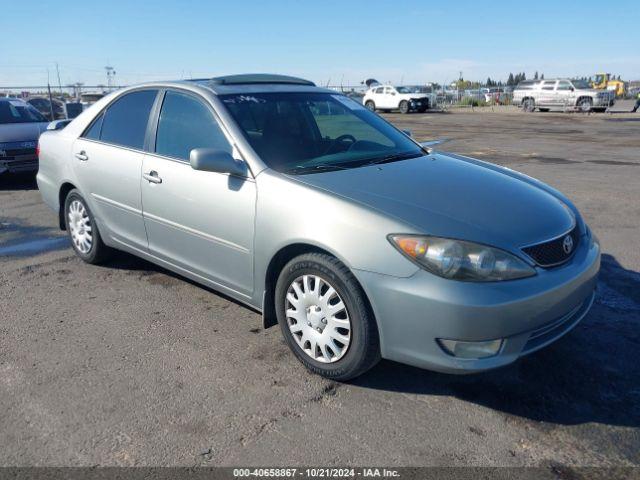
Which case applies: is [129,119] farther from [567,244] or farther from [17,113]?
[17,113]

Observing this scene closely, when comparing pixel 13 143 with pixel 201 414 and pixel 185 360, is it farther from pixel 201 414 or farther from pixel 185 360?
pixel 201 414

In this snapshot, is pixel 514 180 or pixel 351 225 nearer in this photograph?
pixel 351 225

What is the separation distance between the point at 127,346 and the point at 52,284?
59.7 inches

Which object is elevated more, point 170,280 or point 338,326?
point 338,326

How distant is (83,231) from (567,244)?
13.1ft

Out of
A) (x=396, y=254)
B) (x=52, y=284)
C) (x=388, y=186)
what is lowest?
(x=52, y=284)

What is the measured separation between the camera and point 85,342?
3697mm

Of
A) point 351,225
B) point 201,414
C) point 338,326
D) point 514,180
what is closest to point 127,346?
point 201,414

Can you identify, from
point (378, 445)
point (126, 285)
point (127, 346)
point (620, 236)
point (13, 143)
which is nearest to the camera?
point (378, 445)

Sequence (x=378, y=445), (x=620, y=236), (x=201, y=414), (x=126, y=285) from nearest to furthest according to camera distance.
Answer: (x=378, y=445)
(x=201, y=414)
(x=126, y=285)
(x=620, y=236)

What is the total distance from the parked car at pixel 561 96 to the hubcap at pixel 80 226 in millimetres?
32812

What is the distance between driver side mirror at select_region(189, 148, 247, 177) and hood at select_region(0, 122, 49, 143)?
280 inches

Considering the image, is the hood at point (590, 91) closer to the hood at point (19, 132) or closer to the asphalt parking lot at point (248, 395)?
the hood at point (19, 132)

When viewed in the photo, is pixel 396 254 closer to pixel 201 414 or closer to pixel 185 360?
pixel 201 414
